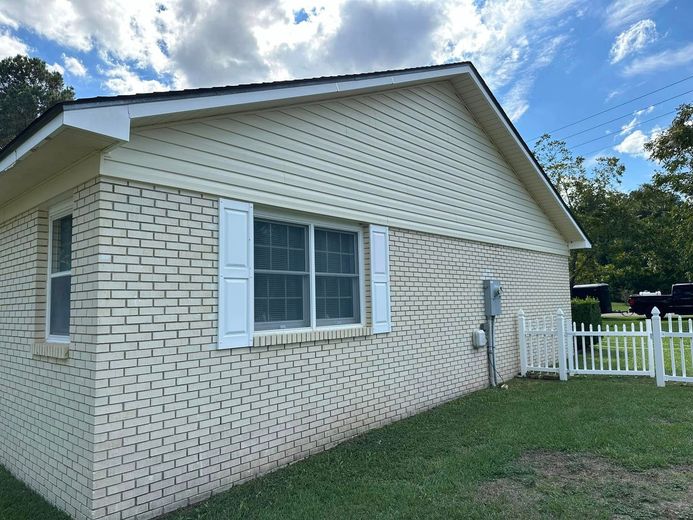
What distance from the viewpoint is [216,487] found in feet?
14.8

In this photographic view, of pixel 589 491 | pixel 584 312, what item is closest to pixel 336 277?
pixel 589 491

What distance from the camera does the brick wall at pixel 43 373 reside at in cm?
398

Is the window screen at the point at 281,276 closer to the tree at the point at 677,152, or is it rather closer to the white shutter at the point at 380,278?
the white shutter at the point at 380,278

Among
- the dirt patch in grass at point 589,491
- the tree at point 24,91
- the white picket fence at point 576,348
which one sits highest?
the tree at point 24,91

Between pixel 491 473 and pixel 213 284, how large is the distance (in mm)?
3372

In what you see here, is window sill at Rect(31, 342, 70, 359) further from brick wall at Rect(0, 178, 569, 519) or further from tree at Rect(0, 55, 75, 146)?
tree at Rect(0, 55, 75, 146)

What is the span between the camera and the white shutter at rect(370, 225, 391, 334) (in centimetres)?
643

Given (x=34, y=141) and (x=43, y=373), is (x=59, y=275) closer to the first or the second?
(x=43, y=373)

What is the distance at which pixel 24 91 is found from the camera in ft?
82.9

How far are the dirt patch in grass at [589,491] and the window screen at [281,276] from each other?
8.93 ft

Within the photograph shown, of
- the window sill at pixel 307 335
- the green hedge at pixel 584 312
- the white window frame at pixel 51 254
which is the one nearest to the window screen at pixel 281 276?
the window sill at pixel 307 335

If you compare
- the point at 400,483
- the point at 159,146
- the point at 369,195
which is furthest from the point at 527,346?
the point at 159,146

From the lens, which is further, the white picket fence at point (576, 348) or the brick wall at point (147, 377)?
the white picket fence at point (576, 348)

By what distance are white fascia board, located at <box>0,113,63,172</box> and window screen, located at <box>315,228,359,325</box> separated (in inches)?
121
